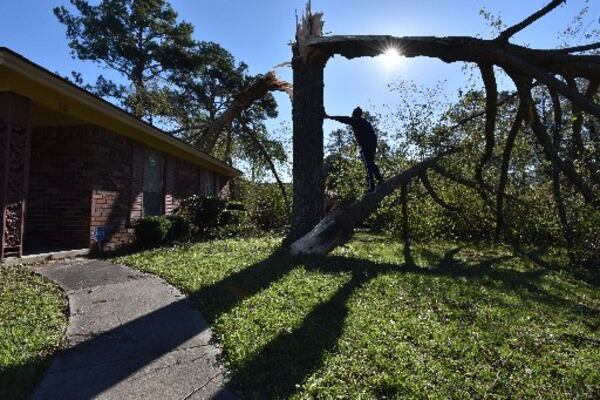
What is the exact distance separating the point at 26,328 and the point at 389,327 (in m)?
3.23

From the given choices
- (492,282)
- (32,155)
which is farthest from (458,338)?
(32,155)

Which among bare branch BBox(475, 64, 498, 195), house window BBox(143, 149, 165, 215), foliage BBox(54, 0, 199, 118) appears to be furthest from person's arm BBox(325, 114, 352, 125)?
foliage BBox(54, 0, 199, 118)

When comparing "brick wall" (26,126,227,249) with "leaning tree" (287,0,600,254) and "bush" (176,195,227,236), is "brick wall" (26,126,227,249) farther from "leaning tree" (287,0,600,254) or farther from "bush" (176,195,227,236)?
"leaning tree" (287,0,600,254)

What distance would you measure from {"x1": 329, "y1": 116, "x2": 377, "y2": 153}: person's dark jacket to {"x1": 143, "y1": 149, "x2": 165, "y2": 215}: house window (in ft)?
20.0

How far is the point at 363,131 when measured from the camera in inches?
365

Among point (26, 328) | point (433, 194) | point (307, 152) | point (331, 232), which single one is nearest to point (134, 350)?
point (26, 328)

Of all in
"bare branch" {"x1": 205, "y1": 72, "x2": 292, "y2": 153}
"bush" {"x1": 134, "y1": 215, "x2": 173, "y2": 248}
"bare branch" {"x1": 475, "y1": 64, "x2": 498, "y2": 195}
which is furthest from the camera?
"bare branch" {"x1": 205, "y1": 72, "x2": 292, "y2": 153}

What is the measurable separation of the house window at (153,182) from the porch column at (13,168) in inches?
197

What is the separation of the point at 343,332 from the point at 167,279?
9.61 feet

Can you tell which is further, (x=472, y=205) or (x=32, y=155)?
(x=472, y=205)

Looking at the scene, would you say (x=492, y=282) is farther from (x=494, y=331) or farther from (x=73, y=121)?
(x=73, y=121)

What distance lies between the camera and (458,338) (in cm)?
419

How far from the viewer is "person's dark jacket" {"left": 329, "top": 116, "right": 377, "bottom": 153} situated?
9.17m

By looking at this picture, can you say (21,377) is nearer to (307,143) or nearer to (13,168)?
(13,168)
